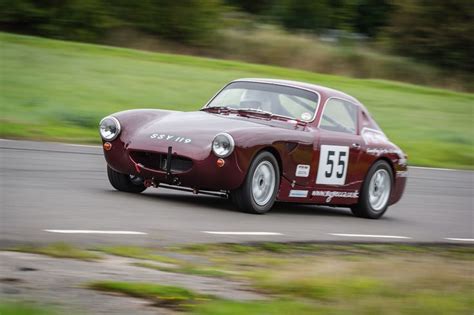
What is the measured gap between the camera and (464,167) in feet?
69.2

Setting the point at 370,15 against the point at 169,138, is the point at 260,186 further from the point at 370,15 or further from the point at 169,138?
the point at 370,15

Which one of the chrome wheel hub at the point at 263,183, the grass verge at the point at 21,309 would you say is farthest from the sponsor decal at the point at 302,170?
the grass verge at the point at 21,309

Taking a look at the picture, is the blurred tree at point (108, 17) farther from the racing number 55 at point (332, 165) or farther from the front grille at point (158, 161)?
the front grille at point (158, 161)

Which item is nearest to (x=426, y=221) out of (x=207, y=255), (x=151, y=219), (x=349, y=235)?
(x=349, y=235)

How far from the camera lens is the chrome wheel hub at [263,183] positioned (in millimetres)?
9711

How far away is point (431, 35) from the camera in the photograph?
38000 millimetres

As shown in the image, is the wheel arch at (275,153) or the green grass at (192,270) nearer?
the green grass at (192,270)

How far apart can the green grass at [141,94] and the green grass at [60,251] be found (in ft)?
28.8

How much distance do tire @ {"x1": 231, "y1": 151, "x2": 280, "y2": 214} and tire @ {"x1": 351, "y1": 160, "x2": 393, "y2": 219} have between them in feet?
5.87

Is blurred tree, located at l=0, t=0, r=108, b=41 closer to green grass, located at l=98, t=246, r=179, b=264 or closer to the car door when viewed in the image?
the car door

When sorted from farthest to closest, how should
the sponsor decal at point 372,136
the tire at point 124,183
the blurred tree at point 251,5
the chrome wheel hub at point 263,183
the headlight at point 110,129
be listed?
the blurred tree at point 251,5 → the sponsor decal at point 372,136 → the tire at point 124,183 → the headlight at point 110,129 → the chrome wheel hub at point 263,183

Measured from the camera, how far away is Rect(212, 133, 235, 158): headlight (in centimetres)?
936

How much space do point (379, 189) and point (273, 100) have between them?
6.07ft

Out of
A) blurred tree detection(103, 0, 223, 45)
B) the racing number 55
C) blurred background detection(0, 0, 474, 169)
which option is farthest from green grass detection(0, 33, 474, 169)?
the racing number 55
